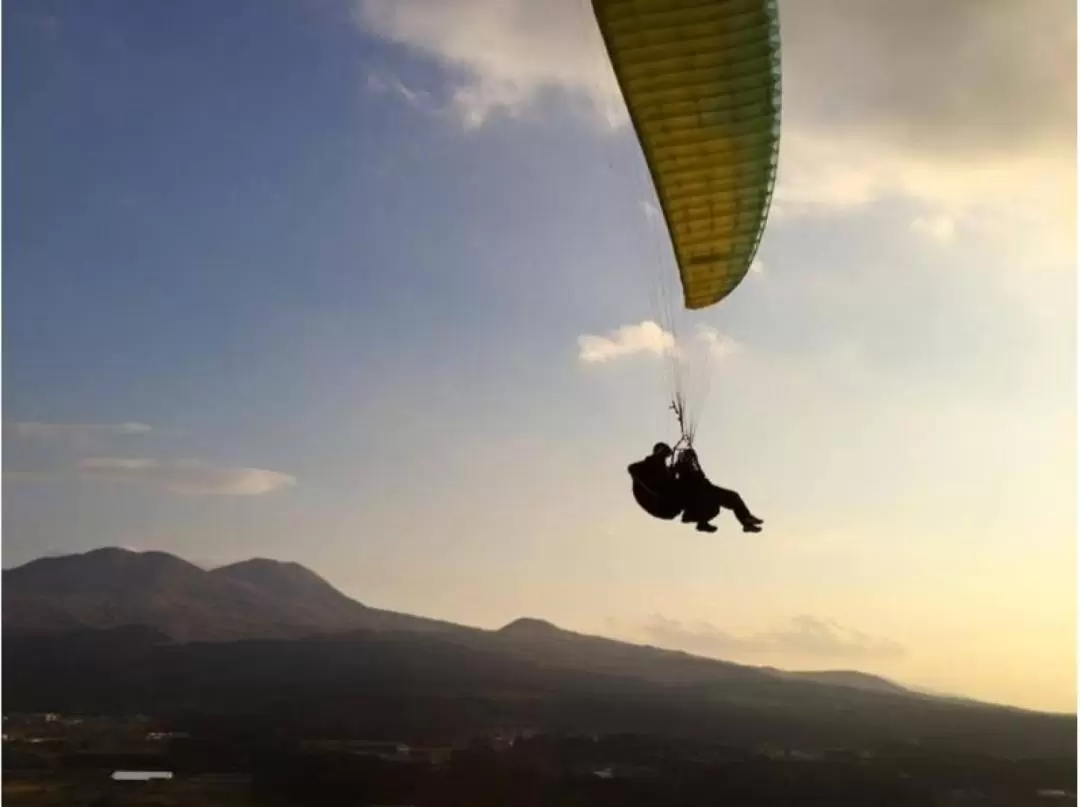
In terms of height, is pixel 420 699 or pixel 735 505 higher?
pixel 420 699

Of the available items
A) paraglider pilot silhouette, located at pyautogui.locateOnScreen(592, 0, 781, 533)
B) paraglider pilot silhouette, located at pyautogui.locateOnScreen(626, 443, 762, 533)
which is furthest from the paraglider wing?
paraglider pilot silhouette, located at pyautogui.locateOnScreen(626, 443, 762, 533)

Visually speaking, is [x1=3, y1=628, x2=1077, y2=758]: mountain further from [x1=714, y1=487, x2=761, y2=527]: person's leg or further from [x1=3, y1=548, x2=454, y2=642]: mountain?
[x1=714, y1=487, x2=761, y2=527]: person's leg

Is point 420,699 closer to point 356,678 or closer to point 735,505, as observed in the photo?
point 356,678

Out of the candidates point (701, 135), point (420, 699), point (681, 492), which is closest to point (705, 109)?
point (701, 135)

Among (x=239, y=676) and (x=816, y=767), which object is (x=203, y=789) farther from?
(x=816, y=767)

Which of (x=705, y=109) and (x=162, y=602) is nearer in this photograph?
(x=705, y=109)

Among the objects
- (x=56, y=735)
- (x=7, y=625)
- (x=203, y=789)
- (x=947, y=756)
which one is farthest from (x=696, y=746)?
(x=7, y=625)

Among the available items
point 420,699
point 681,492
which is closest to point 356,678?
point 420,699
